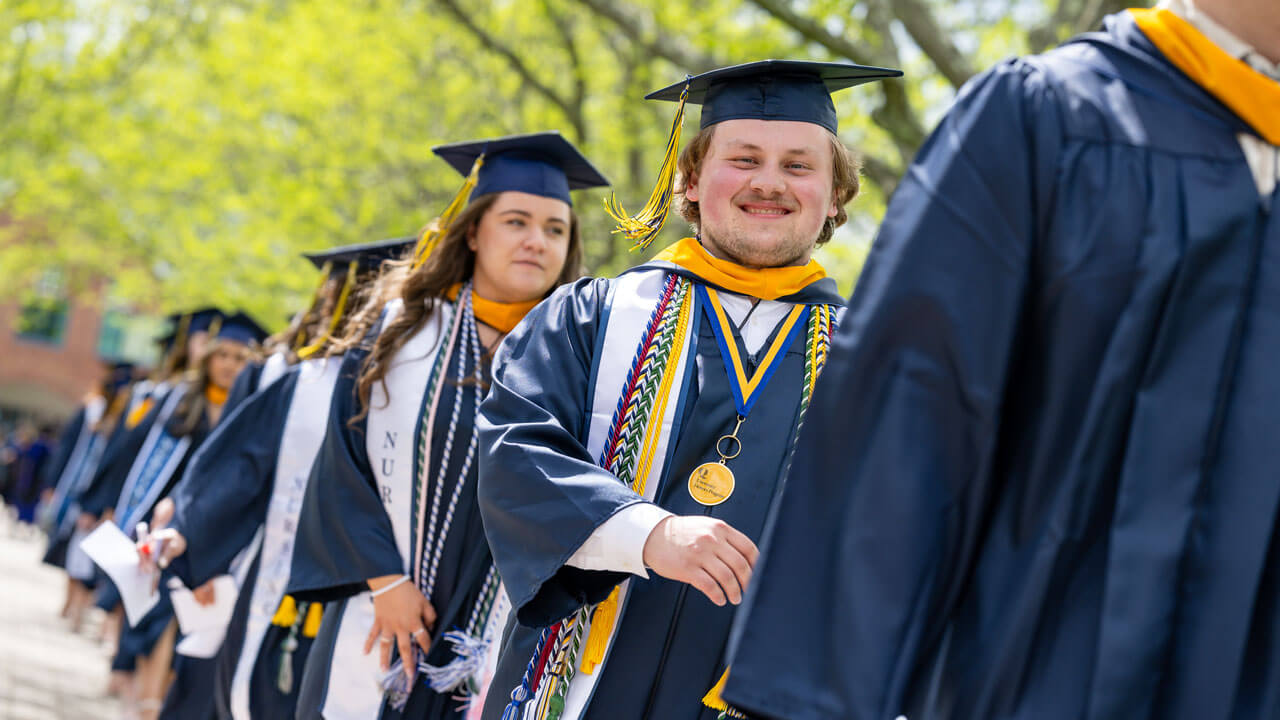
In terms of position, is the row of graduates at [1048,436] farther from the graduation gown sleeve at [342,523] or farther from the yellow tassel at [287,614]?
the yellow tassel at [287,614]

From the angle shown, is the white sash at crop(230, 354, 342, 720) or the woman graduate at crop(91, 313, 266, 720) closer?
the white sash at crop(230, 354, 342, 720)

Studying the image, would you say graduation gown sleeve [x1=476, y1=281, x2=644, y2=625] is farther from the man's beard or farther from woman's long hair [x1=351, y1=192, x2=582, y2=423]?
woman's long hair [x1=351, y1=192, x2=582, y2=423]

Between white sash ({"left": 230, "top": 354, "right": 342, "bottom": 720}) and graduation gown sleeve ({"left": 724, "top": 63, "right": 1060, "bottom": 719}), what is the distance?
3.45 meters

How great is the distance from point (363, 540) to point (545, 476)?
1.53 meters

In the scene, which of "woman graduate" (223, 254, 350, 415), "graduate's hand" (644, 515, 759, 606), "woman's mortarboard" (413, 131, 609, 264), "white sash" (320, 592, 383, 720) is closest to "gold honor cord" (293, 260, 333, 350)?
"woman graduate" (223, 254, 350, 415)

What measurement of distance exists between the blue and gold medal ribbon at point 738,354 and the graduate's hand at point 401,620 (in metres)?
1.45

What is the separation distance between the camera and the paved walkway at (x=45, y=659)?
7.85 metres

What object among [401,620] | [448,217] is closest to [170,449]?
[448,217]

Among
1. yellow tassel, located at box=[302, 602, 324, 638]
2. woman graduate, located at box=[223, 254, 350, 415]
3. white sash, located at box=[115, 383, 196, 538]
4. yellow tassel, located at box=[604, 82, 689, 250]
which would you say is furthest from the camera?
white sash, located at box=[115, 383, 196, 538]

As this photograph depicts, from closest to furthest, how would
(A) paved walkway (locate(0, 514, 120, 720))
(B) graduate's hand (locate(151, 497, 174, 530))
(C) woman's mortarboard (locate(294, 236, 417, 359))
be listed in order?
(C) woman's mortarboard (locate(294, 236, 417, 359)), (B) graduate's hand (locate(151, 497, 174, 530)), (A) paved walkway (locate(0, 514, 120, 720))

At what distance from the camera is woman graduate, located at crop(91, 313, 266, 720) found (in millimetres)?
7805

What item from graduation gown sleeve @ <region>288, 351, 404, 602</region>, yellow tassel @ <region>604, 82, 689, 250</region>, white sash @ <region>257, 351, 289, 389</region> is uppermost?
yellow tassel @ <region>604, 82, 689, 250</region>

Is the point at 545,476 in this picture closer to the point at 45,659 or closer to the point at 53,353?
the point at 45,659

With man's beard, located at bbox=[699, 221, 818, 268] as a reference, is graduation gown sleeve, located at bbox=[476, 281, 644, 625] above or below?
below
